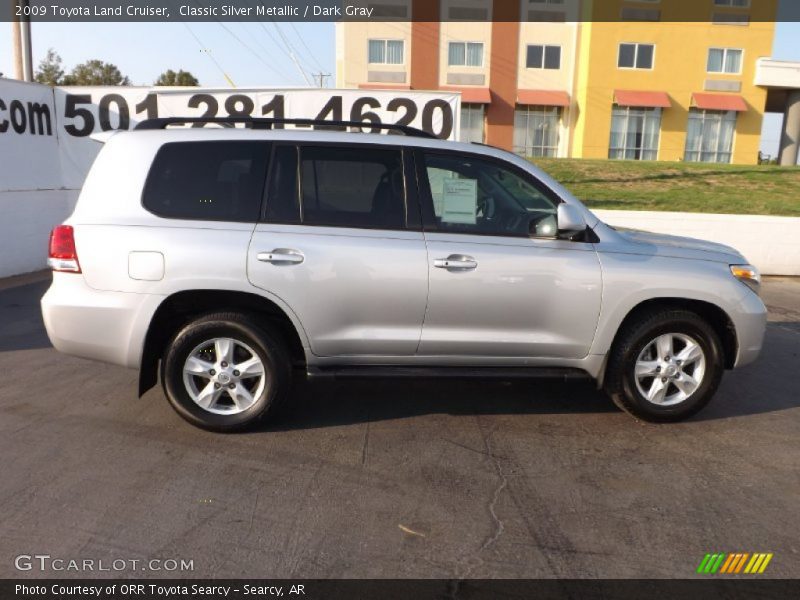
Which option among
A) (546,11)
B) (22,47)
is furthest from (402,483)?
(546,11)

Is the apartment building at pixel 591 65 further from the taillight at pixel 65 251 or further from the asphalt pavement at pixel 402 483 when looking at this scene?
the taillight at pixel 65 251

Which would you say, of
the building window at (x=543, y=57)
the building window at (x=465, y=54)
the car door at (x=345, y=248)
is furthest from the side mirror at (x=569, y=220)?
the building window at (x=543, y=57)

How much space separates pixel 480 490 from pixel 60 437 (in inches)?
106

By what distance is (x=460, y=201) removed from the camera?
4.56 metres

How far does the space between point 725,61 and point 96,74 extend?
47173 millimetres

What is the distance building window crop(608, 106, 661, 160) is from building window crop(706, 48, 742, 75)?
3.69 meters

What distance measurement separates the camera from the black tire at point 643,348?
15.1ft

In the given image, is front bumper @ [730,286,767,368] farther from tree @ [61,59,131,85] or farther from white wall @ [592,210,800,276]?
tree @ [61,59,131,85]

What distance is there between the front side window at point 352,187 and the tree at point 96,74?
188ft

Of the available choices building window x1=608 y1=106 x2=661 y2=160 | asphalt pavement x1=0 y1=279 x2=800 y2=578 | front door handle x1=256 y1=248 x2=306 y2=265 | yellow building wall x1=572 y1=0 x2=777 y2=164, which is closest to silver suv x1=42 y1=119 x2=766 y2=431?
front door handle x1=256 y1=248 x2=306 y2=265

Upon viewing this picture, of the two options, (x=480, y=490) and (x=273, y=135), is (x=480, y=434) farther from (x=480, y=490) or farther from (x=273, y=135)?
(x=273, y=135)
